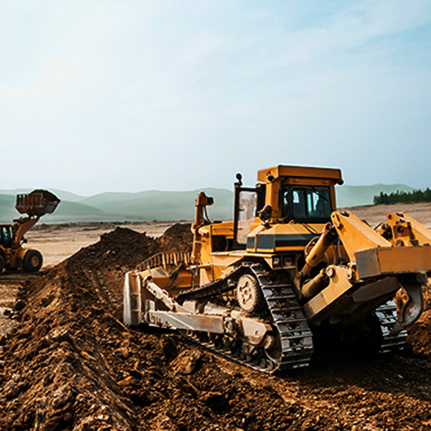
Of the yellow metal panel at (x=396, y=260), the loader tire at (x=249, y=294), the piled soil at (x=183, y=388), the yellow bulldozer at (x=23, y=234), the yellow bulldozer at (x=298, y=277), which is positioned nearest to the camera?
the piled soil at (x=183, y=388)

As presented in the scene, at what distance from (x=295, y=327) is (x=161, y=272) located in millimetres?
4484

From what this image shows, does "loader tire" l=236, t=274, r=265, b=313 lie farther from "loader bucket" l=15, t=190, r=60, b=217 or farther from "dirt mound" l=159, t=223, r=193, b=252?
"loader bucket" l=15, t=190, r=60, b=217

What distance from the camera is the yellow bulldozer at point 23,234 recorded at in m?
19.8

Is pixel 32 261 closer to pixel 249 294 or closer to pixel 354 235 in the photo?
pixel 249 294

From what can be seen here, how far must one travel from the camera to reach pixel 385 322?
687cm

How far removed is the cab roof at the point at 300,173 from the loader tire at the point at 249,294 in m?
1.57

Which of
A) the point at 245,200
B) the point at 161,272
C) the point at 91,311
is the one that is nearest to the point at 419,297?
the point at 245,200

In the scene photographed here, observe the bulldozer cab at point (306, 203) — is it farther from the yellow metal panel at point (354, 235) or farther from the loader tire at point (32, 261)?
the loader tire at point (32, 261)

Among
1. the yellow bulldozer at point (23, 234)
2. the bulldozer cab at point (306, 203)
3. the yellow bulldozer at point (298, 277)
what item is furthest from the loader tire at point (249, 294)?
the yellow bulldozer at point (23, 234)

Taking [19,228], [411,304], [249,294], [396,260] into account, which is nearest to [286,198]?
[249,294]

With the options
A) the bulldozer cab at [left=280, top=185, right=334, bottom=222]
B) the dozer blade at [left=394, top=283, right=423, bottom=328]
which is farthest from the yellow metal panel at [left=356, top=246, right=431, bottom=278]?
the bulldozer cab at [left=280, top=185, right=334, bottom=222]

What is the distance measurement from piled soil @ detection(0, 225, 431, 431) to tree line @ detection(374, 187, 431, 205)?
128 feet

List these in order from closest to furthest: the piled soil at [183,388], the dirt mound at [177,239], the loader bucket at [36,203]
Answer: the piled soil at [183,388], the dirt mound at [177,239], the loader bucket at [36,203]

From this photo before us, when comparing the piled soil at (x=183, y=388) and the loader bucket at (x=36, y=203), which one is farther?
the loader bucket at (x=36, y=203)
